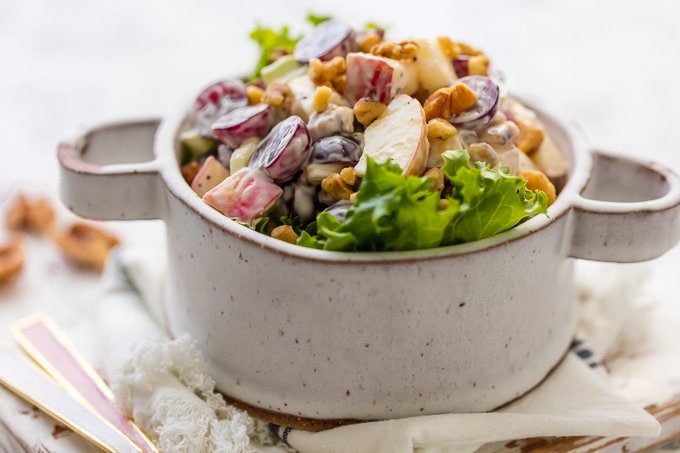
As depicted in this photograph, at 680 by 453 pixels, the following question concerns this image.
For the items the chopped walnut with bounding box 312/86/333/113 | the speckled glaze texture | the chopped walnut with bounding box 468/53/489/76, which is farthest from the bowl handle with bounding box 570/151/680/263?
the chopped walnut with bounding box 312/86/333/113

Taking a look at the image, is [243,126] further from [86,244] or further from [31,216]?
[31,216]

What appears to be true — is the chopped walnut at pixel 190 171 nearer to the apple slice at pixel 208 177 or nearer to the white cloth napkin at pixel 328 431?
the apple slice at pixel 208 177

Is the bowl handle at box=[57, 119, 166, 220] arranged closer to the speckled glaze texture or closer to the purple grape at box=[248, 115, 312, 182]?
the speckled glaze texture

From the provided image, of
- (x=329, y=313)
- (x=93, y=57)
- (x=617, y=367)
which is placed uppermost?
(x=329, y=313)

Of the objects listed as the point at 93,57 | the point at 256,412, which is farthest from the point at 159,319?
the point at 93,57

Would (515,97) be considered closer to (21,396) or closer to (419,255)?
(419,255)

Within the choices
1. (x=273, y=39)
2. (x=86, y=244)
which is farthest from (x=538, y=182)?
(x=86, y=244)

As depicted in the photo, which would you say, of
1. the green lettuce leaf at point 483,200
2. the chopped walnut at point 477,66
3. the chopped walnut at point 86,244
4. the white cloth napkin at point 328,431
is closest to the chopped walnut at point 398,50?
the chopped walnut at point 477,66
